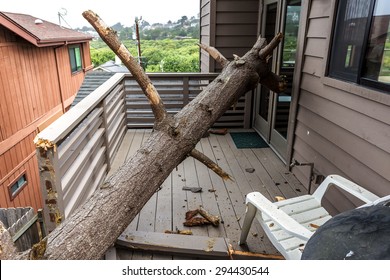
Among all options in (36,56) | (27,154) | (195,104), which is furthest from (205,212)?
(36,56)

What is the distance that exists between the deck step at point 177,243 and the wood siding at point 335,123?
1030 mm

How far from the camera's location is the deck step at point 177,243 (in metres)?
1.94

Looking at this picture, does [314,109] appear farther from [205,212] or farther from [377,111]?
[205,212]

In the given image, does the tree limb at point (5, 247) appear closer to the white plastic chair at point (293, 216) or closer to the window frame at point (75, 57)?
the white plastic chair at point (293, 216)

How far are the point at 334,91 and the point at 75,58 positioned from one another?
315 inches

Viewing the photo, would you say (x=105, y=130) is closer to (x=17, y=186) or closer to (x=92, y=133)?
(x=92, y=133)

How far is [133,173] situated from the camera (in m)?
1.56

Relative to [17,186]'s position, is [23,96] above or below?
above

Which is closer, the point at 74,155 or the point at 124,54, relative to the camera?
the point at 124,54

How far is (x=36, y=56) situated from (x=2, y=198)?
3003mm

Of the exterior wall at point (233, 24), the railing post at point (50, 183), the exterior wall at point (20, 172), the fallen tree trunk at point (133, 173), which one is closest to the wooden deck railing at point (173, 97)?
the exterior wall at point (233, 24)

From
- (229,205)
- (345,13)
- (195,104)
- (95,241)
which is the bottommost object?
(229,205)

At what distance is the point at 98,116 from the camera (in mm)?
2734

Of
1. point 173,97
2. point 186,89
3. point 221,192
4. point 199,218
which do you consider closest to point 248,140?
point 186,89
